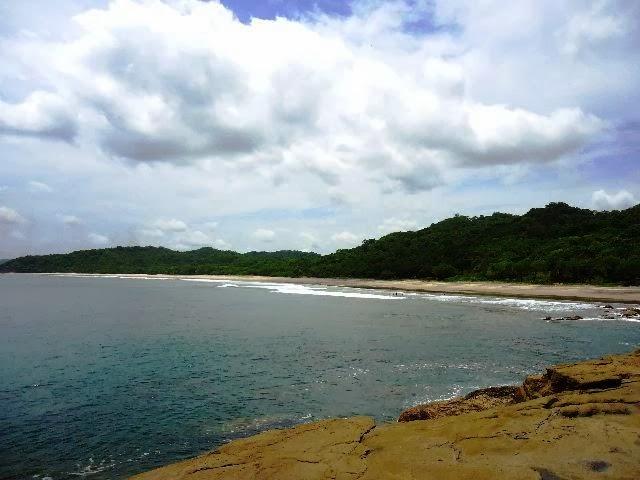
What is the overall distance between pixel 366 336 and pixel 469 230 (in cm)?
8666

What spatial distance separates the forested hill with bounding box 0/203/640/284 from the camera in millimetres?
Result: 62719

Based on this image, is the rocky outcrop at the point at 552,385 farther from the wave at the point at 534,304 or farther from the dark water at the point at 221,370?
the wave at the point at 534,304

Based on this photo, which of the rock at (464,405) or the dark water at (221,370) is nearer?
the rock at (464,405)

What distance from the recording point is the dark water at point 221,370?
13156mm

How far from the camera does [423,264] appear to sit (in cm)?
9206

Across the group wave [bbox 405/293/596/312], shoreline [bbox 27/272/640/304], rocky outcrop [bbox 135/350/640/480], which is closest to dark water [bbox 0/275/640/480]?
wave [bbox 405/293/596/312]

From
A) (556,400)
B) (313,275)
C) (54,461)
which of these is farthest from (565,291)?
(313,275)

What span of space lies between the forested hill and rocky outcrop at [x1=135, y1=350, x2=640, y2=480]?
197 ft

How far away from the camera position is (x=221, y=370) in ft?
70.1

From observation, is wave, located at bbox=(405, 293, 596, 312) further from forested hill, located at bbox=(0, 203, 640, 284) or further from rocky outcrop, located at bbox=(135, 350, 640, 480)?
rocky outcrop, located at bbox=(135, 350, 640, 480)

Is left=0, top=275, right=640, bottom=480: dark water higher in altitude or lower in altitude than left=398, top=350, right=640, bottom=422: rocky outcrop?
lower

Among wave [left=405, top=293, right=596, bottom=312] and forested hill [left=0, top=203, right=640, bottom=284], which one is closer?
wave [left=405, top=293, right=596, bottom=312]

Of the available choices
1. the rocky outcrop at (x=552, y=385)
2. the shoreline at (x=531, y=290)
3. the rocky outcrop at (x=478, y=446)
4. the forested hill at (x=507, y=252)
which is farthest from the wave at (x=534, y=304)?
the rocky outcrop at (x=478, y=446)

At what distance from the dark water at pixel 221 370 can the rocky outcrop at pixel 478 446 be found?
505cm
